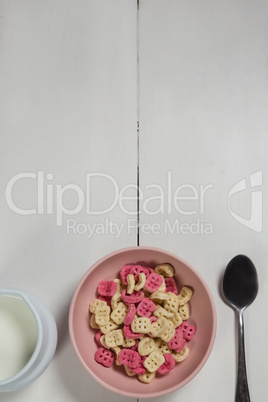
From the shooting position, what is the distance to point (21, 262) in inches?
31.4

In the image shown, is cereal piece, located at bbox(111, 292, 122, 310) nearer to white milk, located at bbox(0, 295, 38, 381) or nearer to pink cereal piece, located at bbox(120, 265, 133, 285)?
pink cereal piece, located at bbox(120, 265, 133, 285)

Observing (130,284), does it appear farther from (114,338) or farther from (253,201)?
(253,201)

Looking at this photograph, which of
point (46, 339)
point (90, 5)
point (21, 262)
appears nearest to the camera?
point (46, 339)

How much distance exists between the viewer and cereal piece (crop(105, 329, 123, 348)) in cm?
69

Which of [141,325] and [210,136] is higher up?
[210,136]

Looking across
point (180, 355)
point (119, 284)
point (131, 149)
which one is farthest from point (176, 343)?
point (131, 149)

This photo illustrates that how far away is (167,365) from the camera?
2.27 feet

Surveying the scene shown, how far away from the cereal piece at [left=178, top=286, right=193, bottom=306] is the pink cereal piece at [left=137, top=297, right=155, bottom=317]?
0.05 meters

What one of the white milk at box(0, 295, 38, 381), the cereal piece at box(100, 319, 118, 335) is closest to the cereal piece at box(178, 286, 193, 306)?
the cereal piece at box(100, 319, 118, 335)

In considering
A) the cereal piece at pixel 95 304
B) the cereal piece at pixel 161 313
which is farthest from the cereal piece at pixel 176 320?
the cereal piece at pixel 95 304

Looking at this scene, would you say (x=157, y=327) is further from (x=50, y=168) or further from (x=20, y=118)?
(x=20, y=118)

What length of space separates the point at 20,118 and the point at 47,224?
0.70 feet

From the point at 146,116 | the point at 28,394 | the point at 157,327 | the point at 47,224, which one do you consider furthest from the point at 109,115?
the point at 28,394

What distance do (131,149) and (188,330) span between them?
1.10 ft
